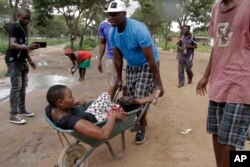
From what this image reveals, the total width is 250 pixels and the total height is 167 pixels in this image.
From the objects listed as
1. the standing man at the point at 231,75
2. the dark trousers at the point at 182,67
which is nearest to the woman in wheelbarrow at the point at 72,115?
the standing man at the point at 231,75

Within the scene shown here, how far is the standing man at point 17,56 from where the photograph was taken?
5590mm

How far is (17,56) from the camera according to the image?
226 inches

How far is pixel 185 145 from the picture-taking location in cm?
489

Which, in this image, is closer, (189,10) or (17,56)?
(17,56)

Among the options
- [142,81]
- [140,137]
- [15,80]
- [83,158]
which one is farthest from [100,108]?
[15,80]

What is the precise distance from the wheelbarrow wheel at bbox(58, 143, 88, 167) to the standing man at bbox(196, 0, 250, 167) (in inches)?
56.7

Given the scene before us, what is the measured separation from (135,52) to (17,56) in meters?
2.22

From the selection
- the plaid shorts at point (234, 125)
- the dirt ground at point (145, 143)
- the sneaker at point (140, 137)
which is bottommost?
the dirt ground at point (145, 143)

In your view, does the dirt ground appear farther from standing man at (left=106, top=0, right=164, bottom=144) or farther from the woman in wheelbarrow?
the woman in wheelbarrow

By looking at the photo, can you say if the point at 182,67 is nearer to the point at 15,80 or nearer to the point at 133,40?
the point at 15,80

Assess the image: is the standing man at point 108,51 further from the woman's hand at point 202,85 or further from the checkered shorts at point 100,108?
the woman's hand at point 202,85

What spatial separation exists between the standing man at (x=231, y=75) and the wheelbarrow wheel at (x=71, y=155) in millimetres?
1441

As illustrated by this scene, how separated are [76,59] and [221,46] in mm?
7898

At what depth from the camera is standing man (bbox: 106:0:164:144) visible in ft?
13.6
